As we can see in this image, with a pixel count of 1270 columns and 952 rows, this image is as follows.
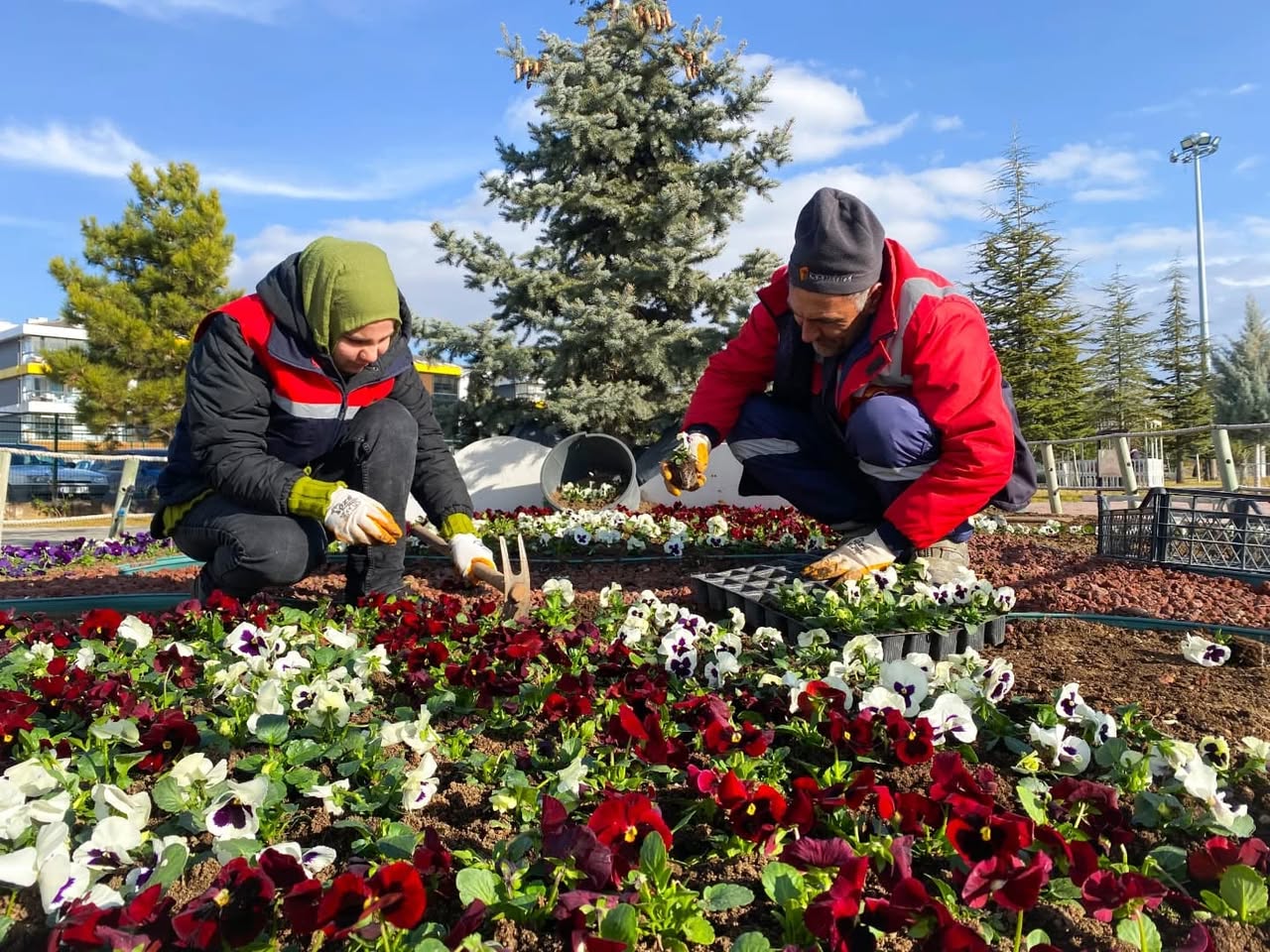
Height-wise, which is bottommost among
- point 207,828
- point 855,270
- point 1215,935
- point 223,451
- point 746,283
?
point 1215,935

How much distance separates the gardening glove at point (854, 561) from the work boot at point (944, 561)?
0.17 m

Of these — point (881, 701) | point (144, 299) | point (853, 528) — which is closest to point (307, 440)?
point (853, 528)

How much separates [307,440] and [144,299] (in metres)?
16.8

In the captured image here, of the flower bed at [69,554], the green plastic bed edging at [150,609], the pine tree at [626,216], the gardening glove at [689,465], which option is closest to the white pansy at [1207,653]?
the green plastic bed edging at [150,609]

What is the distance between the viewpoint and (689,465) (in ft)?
10.2

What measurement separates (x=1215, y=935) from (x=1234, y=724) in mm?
756

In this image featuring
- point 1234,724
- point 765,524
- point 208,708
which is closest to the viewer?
point 1234,724

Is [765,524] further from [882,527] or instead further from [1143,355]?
[1143,355]

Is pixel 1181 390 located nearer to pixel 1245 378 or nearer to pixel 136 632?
pixel 1245 378

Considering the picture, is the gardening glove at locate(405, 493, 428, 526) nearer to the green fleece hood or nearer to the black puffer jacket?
the black puffer jacket

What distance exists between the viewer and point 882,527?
2873 mm

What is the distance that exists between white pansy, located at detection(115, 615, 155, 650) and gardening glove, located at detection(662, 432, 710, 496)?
1.64 m

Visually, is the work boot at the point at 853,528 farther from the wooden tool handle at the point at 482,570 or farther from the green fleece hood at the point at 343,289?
the green fleece hood at the point at 343,289

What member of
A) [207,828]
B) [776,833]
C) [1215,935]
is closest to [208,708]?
[207,828]
